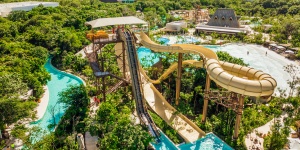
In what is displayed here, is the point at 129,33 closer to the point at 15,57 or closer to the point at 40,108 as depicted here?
the point at 40,108

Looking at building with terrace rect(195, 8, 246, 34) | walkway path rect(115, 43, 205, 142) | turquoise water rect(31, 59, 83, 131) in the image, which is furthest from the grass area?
building with terrace rect(195, 8, 246, 34)

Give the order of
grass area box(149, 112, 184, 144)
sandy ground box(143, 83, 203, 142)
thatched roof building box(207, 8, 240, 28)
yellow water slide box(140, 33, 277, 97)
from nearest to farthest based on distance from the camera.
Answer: yellow water slide box(140, 33, 277, 97) → grass area box(149, 112, 184, 144) → sandy ground box(143, 83, 203, 142) → thatched roof building box(207, 8, 240, 28)

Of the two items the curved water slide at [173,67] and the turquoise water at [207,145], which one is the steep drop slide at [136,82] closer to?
the turquoise water at [207,145]

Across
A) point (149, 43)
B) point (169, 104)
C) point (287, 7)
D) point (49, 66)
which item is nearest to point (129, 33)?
point (149, 43)

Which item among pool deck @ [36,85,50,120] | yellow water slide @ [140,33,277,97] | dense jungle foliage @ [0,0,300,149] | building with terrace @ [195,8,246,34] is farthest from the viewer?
building with terrace @ [195,8,246,34]

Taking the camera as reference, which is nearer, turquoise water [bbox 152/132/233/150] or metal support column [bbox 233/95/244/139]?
metal support column [bbox 233/95/244/139]

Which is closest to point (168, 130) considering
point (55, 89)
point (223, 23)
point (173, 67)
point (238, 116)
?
point (238, 116)

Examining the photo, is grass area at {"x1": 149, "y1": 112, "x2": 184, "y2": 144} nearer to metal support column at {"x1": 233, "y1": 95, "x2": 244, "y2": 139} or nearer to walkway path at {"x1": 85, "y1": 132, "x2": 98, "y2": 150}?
metal support column at {"x1": 233, "y1": 95, "x2": 244, "y2": 139}
